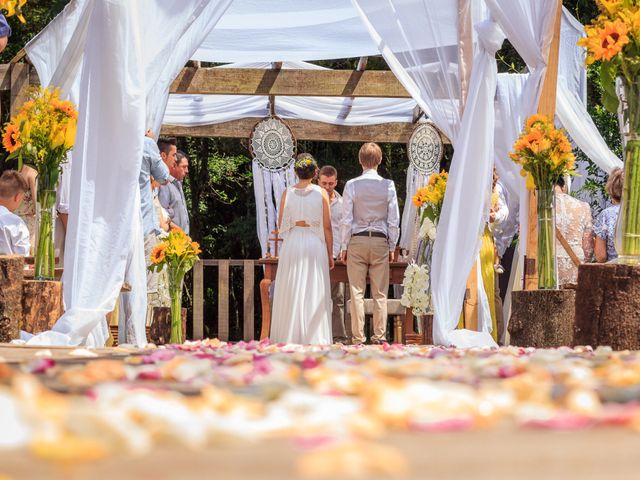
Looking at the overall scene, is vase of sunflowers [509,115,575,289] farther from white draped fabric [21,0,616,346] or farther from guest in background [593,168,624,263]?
guest in background [593,168,624,263]

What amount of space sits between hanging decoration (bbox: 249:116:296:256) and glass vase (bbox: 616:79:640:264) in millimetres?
6103

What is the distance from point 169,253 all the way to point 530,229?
2.14 meters

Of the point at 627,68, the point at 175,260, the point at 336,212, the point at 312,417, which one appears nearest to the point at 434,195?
the point at 175,260

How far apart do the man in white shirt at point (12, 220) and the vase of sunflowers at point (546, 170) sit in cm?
282

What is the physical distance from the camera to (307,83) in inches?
392

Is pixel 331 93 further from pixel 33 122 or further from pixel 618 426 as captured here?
pixel 618 426

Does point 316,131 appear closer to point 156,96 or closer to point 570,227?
point 570,227

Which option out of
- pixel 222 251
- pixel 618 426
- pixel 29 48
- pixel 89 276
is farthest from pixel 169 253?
pixel 222 251

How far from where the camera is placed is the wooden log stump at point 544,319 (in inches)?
207

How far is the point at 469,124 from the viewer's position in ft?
20.1

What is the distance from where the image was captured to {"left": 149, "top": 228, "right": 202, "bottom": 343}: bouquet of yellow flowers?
20.9 ft

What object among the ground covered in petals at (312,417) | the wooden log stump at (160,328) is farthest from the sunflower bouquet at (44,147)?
the ground covered in petals at (312,417)

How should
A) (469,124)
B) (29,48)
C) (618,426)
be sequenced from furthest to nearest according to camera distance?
1. (29,48)
2. (469,124)
3. (618,426)

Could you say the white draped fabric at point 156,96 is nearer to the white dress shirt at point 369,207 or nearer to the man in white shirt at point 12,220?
the man in white shirt at point 12,220
